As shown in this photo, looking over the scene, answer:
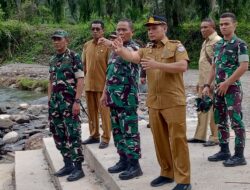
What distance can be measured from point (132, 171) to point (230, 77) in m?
1.29

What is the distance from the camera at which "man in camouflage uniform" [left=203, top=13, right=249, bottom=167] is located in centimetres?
463

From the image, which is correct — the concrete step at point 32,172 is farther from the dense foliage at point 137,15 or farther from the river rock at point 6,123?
the dense foliage at point 137,15

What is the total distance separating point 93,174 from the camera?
5.59 m

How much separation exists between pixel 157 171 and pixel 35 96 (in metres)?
13.6

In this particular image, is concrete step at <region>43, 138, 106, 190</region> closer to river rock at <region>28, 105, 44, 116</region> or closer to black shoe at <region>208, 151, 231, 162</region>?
black shoe at <region>208, 151, 231, 162</region>

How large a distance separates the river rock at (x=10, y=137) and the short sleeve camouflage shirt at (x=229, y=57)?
6207mm

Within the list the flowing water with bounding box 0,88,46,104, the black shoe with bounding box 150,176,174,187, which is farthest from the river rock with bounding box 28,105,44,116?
the black shoe with bounding box 150,176,174,187

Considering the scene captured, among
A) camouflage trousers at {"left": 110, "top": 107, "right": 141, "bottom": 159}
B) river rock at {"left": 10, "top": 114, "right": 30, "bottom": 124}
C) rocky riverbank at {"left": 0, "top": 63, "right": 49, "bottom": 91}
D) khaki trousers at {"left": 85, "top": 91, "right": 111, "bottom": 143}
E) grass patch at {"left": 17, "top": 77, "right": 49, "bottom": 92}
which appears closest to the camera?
camouflage trousers at {"left": 110, "top": 107, "right": 141, "bottom": 159}

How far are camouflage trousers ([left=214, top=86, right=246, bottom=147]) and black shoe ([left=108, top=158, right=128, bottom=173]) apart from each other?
1.02 meters

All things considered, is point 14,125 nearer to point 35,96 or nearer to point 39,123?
point 39,123

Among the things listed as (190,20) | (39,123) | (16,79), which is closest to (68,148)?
(39,123)

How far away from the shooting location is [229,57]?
4703 mm

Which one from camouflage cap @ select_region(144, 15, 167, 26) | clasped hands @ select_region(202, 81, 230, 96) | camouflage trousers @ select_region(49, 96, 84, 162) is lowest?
camouflage trousers @ select_region(49, 96, 84, 162)

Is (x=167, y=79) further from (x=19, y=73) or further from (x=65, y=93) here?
(x=19, y=73)
